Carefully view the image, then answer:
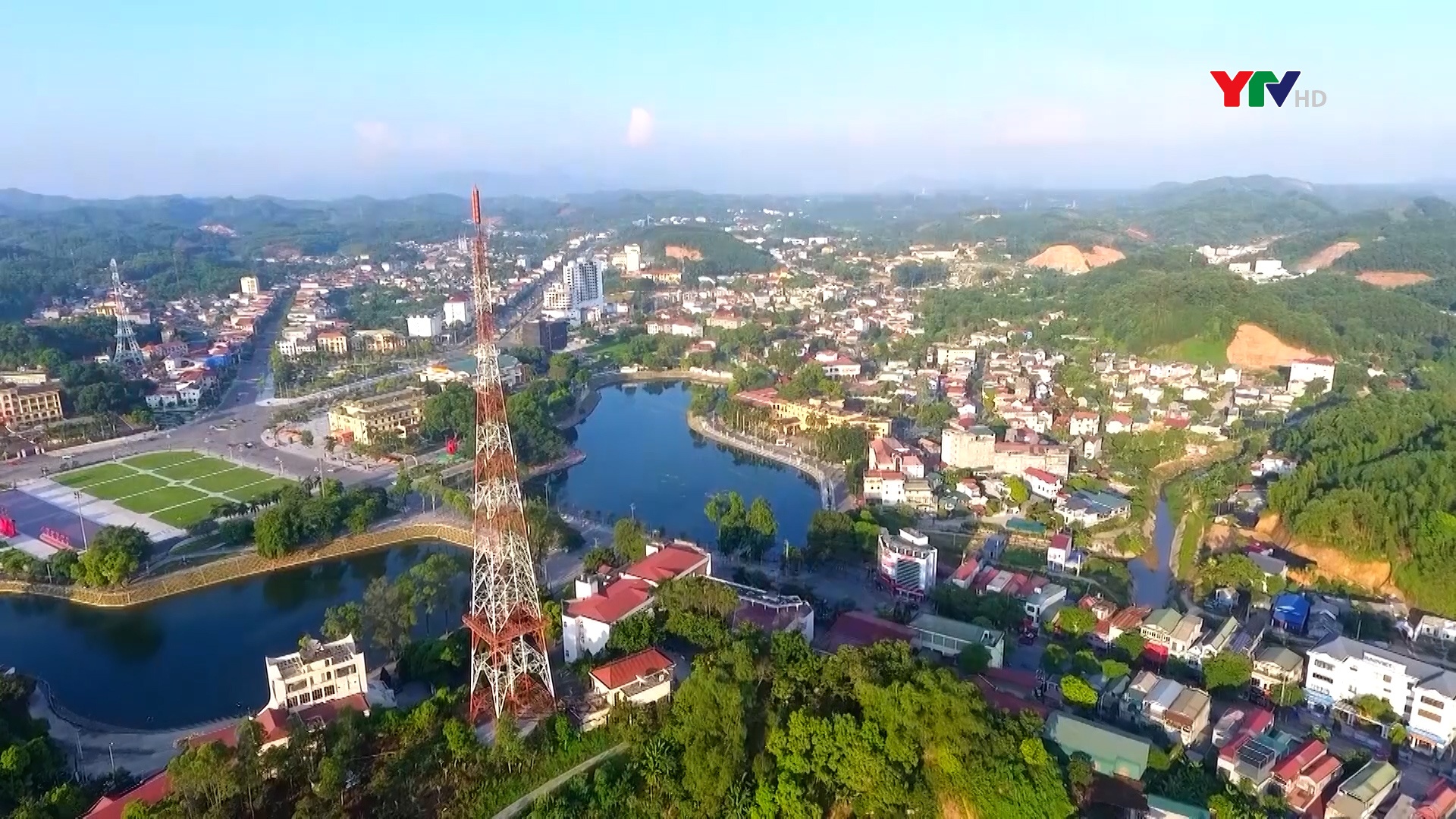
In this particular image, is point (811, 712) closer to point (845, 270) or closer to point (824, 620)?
point (824, 620)

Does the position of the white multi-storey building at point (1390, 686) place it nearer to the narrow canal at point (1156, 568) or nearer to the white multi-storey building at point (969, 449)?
the narrow canal at point (1156, 568)

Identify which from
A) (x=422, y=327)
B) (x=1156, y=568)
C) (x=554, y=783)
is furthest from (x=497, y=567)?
(x=422, y=327)

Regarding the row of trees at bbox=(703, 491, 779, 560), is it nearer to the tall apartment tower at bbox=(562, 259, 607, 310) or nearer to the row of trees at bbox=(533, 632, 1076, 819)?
the row of trees at bbox=(533, 632, 1076, 819)

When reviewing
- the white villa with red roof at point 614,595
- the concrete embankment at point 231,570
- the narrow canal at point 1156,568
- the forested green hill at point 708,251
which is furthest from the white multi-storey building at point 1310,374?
the forested green hill at point 708,251

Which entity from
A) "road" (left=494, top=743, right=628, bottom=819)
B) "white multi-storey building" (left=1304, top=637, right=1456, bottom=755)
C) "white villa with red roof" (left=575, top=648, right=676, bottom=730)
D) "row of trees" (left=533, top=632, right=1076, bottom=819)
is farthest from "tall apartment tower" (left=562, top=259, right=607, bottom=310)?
"row of trees" (left=533, top=632, right=1076, bottom=819)

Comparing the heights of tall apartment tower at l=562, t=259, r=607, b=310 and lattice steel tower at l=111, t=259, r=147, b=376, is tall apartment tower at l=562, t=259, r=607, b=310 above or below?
above

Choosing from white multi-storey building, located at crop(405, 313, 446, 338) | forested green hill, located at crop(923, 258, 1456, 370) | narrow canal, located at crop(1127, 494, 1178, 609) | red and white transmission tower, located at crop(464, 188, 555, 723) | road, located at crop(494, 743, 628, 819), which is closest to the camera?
road, located at crop(494, 743, 628, 819)
